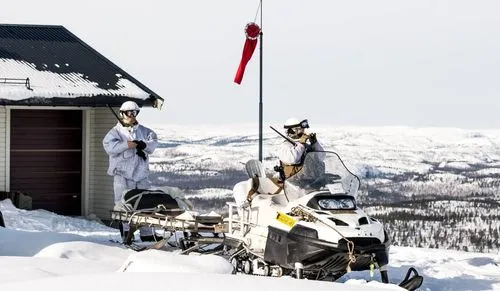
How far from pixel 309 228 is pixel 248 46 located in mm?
9975

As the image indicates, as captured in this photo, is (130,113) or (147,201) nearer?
(147,201)

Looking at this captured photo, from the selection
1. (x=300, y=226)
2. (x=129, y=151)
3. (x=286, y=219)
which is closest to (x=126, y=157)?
(x=129, y=151)

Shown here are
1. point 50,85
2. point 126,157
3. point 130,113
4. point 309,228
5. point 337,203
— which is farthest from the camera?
A: point 50,85

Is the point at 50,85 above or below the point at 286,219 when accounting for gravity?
above

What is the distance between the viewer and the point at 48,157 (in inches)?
853

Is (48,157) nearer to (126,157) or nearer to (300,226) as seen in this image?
(126,157)

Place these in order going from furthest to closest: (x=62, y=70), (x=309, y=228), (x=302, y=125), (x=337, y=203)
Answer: (x=62, y=70) < (x=302, y=125) < (x=337, y=203) < (x=309, y=228)

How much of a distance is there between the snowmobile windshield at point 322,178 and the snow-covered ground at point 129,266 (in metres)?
1.02

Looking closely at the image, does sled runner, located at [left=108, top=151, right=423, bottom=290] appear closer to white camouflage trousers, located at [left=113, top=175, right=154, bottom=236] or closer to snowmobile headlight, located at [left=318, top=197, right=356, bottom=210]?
snowmobile headlight, located at [left=318, top=197, right=356, bottom=210]

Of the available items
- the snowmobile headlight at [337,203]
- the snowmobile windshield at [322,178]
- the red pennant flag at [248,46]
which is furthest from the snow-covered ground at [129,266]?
the red pennant flag at [248,46]

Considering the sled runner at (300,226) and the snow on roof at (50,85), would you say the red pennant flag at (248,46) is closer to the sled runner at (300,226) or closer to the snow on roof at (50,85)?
the snow on roof at (50,85)

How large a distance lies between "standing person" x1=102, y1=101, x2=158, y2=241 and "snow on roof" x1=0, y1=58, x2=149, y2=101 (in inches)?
192

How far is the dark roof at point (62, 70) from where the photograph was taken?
2030 centimetres

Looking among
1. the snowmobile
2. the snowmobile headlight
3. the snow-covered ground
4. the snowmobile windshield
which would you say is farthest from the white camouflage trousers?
the snowmobile headlight
